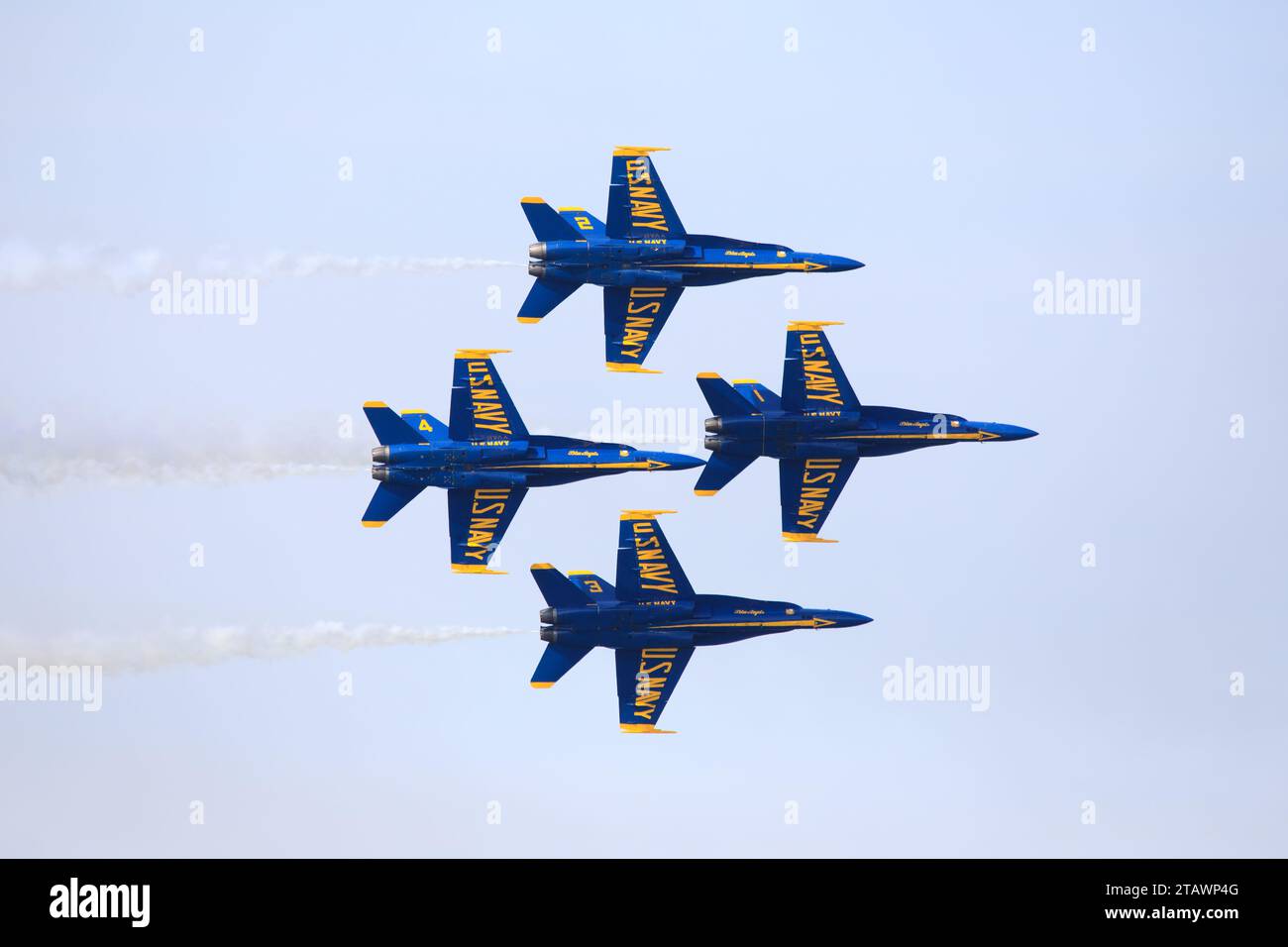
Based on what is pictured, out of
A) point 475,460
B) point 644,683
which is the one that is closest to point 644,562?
point 644,683

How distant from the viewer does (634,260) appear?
389 ft

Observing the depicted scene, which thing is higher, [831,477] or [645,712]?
[831,477]

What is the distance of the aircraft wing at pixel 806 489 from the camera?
11931 centimetres

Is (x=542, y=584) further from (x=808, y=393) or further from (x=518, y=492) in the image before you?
(x=808, y=393)

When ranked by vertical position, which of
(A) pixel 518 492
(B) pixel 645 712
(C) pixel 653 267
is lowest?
(B) pixel 645 712

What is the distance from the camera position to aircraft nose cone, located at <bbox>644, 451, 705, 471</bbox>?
388 feet

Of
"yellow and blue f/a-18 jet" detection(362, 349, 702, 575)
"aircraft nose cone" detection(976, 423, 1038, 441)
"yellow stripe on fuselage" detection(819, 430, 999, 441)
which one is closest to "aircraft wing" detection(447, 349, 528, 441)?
"yellow and blue f/a-18 jet" detection(362, 349, 702, 575)

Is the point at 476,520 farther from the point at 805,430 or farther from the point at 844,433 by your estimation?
the point at 844,433

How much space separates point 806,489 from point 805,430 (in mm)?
2382

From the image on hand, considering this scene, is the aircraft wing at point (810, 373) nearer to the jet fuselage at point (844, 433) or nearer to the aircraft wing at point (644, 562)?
the jet fuselage at point (844, 433)

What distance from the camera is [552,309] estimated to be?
11806cm

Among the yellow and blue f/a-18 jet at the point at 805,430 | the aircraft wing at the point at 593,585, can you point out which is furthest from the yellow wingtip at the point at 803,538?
the aircraft wing at the point at 593,585

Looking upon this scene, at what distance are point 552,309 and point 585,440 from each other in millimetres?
5080

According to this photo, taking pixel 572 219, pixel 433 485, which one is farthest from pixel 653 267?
pixel 433 485
